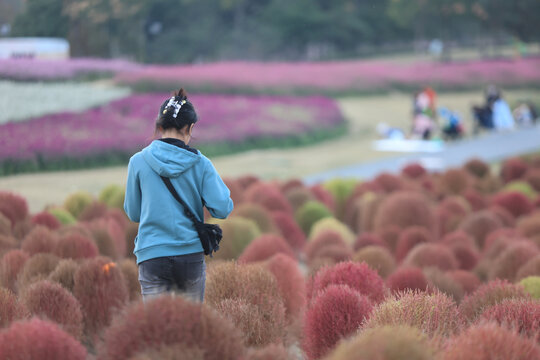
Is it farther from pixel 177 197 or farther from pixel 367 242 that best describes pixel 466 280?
pixel 177 197

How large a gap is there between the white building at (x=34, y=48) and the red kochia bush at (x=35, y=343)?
6019mm

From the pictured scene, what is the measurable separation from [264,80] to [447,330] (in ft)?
48.5

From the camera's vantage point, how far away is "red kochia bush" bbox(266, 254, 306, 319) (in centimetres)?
476

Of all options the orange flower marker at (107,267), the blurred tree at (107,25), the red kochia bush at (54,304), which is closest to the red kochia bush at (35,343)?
the red kochia bush at (54,304)

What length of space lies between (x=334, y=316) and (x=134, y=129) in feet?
22.5

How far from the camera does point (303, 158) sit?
49.3 feet

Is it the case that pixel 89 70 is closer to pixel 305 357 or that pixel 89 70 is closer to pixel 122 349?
pixel 305 357

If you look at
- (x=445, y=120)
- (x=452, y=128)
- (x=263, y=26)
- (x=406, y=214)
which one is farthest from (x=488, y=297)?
(x=445, y=120)

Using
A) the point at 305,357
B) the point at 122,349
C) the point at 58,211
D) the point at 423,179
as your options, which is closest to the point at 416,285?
the point at 305,357

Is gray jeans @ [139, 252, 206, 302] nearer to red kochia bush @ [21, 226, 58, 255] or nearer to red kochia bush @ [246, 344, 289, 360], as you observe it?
red kochia bush @ [246, 344, 289, 360]

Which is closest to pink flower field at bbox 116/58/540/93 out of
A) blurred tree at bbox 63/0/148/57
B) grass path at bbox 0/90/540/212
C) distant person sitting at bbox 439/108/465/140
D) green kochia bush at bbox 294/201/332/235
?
blurred tree at bbox 63/0/148/57

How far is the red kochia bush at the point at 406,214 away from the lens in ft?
→ 26.3

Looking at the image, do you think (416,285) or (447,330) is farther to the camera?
(416,285)

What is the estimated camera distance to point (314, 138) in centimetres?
1758
